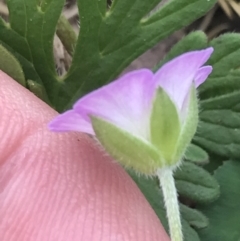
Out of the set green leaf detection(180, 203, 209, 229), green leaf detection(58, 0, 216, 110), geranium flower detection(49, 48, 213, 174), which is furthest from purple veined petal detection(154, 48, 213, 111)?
green leaf detection(180, 203, 209, 229)

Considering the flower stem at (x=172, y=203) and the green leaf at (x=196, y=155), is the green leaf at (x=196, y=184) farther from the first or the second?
the flower stem at (x=172, y=203)

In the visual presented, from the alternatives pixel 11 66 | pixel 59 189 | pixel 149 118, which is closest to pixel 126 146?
pixel 149 118

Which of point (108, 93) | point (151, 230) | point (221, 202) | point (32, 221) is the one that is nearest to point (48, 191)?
point (32, 221)

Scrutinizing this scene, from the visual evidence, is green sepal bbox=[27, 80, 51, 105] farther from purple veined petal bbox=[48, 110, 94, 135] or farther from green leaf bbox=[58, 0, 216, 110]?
Result: purple veined petal bbox=[48, 110, 94, 135]

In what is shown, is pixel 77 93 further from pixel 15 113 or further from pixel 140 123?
pixel 140 123

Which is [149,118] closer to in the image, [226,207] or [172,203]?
[172,203]
